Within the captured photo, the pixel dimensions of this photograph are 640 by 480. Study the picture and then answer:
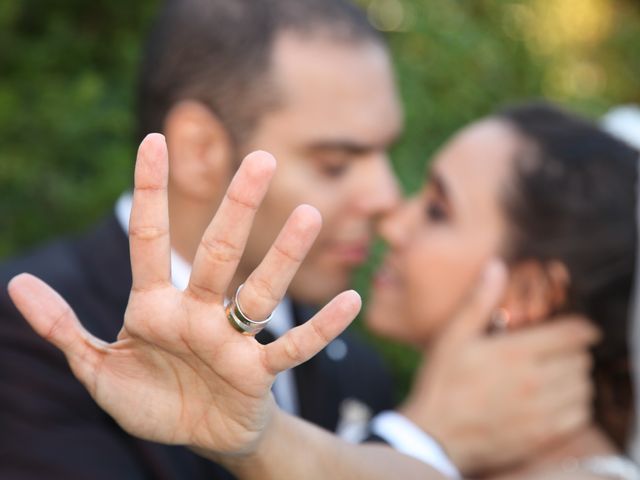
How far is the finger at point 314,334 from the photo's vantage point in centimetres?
139

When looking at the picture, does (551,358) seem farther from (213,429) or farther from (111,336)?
(213,429)

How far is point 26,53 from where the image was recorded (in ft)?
11.9

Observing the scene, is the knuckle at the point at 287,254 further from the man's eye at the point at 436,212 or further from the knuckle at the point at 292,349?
the man's eye at the point at 436,212

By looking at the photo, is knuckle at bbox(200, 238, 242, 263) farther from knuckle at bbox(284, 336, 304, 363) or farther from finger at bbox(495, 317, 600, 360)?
finger at bbox(495, 317, 600, 360)

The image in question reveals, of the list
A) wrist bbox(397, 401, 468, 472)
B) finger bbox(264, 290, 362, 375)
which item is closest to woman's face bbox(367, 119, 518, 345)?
wrist bbox(397, 401, 468, 472)

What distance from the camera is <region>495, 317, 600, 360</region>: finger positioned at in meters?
2.75

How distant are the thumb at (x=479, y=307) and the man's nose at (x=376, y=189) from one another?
0.43 meters

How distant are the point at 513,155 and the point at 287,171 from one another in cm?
74

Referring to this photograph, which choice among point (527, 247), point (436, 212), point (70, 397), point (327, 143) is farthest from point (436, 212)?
point (70, 397)

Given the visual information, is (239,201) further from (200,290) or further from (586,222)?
(586,222)

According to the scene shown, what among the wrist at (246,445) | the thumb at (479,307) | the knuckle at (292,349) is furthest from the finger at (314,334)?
the thumb at (479,307)

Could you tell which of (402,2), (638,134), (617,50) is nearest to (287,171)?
(638,134)

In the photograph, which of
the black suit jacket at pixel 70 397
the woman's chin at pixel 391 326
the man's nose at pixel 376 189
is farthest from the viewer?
A: the woman's chin at pixel 391 326

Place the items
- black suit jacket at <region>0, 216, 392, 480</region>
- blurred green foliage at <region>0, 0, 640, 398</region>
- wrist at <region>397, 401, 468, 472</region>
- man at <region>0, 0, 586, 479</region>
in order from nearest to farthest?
black suit jacket at <region>0, 216, 392, 480</region>, wrist at <region>397, 401, 468, 472</region>, man at <region>0, 0, 586, 479</region>, blurred green foliage at <region>0, 0, 640, 398</region>
